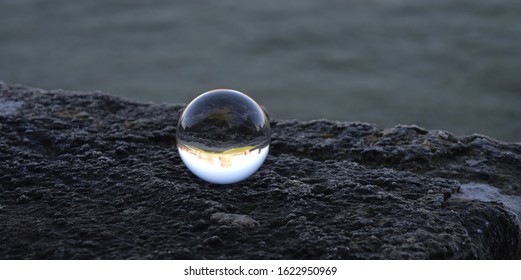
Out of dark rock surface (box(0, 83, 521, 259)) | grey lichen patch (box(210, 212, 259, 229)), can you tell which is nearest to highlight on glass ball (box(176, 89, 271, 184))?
dark rock surface (box(0, 83, 521, 259))

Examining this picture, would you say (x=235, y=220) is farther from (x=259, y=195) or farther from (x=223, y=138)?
(x=223, y=138)

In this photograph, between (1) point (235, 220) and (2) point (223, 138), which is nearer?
(1) point (235, 220)

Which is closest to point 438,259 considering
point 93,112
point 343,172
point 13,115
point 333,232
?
point 333,232

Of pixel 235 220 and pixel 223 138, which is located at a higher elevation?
pixel 223 138

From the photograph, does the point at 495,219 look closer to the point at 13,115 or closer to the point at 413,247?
the point at 413,247

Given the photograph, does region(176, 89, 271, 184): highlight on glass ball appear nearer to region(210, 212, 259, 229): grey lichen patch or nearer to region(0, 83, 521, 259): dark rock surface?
region(0, 83, 521, 259): dark rock surface

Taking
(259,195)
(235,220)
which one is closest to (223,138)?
(259,195)

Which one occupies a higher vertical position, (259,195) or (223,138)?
(223,138)
